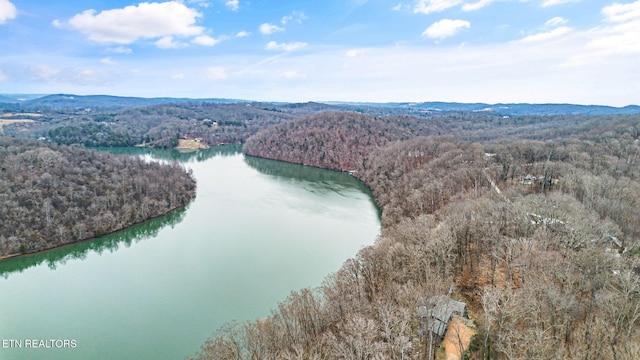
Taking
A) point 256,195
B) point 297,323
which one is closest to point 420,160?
point 256,195

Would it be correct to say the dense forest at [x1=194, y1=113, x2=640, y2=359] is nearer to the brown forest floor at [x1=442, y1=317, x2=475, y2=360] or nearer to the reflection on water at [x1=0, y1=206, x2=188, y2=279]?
the brown forest floor at [x1=442, y1=317, x2=475, y2=360]

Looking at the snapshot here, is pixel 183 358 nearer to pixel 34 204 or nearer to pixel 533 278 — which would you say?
pixel 533 278

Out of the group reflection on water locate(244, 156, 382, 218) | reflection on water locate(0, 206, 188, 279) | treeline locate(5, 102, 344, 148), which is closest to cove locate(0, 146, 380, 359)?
reflection on water locate(0, 206, 188, 279)

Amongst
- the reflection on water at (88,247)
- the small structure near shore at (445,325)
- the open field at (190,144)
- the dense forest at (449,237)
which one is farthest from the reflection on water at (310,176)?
the small structure near shore at (445,325)

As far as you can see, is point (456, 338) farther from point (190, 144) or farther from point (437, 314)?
point (190, 144)

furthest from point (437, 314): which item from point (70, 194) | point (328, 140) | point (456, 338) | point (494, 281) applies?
point (328, 140)
